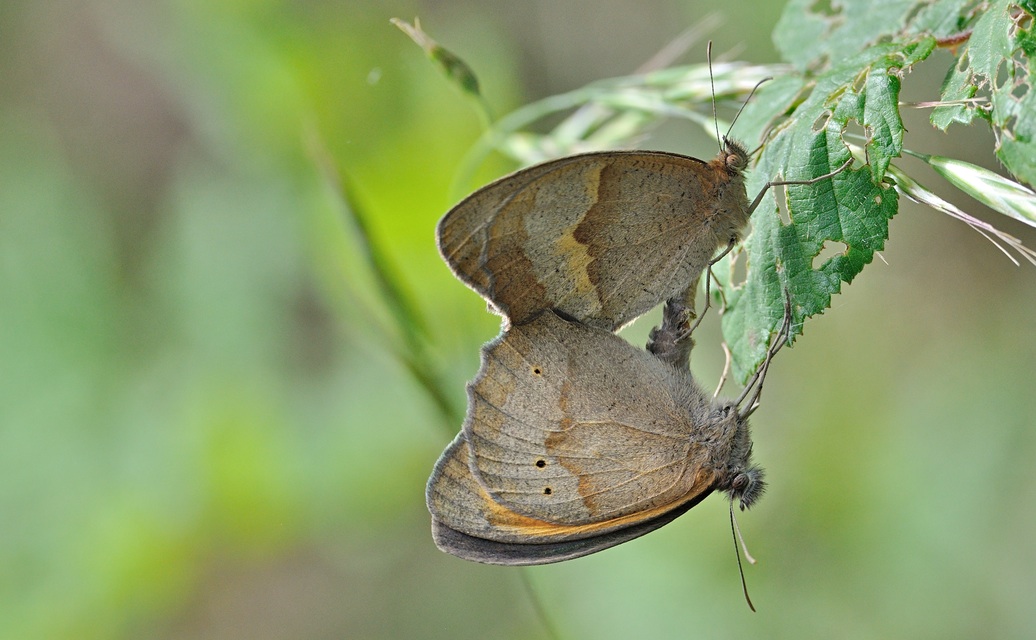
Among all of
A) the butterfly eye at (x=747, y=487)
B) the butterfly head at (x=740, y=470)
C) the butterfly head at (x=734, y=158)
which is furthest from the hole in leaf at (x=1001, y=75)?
the butterfly eye at (x=747, y=487)

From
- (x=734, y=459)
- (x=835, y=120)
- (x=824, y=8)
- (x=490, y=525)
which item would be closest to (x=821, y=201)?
(x=835, y=120)

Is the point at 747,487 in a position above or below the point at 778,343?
below

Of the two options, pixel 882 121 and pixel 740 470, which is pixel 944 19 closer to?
pixel 882 121

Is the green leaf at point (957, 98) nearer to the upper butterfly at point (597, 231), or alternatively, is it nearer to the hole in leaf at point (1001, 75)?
the hole in leaf at point (1001, 75)

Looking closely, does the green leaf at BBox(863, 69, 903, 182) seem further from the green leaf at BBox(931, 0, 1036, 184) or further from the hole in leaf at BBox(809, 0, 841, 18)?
the hole in leaf at BBox(809, 0, 841, 18)

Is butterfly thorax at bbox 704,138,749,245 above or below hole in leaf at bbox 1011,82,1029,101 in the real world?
below

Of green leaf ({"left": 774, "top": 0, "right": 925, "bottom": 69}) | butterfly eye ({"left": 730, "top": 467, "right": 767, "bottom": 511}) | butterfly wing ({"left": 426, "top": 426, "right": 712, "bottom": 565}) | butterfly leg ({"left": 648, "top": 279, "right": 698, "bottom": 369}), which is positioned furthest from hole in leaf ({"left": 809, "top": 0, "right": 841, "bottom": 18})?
butterfly wing ({"left": 426, "top": 426, "right": 712, "bottom": 565})

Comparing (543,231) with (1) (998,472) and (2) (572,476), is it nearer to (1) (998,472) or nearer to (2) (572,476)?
(2) (572,476)
